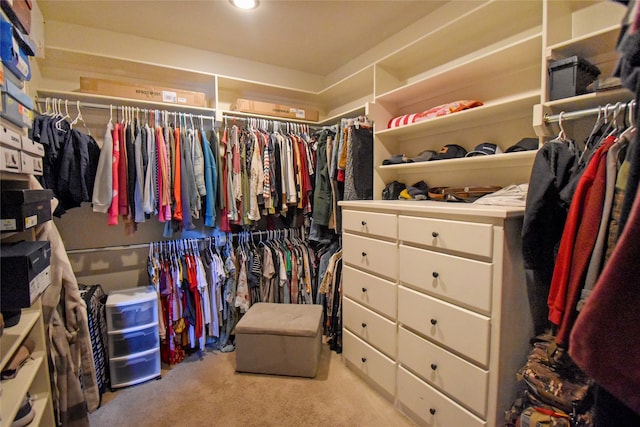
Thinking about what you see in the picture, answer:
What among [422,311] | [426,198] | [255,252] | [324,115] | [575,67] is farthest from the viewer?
[324,115]

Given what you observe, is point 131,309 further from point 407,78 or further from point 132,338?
point 407,78

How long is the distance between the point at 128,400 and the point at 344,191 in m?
1.99

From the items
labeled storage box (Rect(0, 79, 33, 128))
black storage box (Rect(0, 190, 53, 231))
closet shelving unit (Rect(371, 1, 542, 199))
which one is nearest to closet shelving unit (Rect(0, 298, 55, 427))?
black storage box (Rect(0, 190, 53, 231))

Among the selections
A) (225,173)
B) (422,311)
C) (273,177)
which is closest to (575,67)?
(422,311)

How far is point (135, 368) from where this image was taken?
199 cm

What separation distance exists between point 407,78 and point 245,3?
4.14ft

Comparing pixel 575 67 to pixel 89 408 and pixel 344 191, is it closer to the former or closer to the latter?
pixel 344 191

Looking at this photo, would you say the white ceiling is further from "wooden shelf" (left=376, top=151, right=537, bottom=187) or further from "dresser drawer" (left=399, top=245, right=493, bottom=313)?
"dresser drawer" (left=399, top=245, right=493, bottom=313)

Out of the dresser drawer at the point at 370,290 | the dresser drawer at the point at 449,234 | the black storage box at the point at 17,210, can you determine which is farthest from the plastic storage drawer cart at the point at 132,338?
the dresser drawer at the point at 449,234

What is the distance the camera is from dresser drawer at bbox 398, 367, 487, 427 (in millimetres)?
1347

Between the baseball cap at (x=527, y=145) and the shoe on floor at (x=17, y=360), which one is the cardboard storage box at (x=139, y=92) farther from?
the baseball cap at (x=527, y=145)

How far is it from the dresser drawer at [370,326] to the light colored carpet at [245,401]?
1.09 ft

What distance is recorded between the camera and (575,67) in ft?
4.04

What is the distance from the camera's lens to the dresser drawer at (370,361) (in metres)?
1.72
